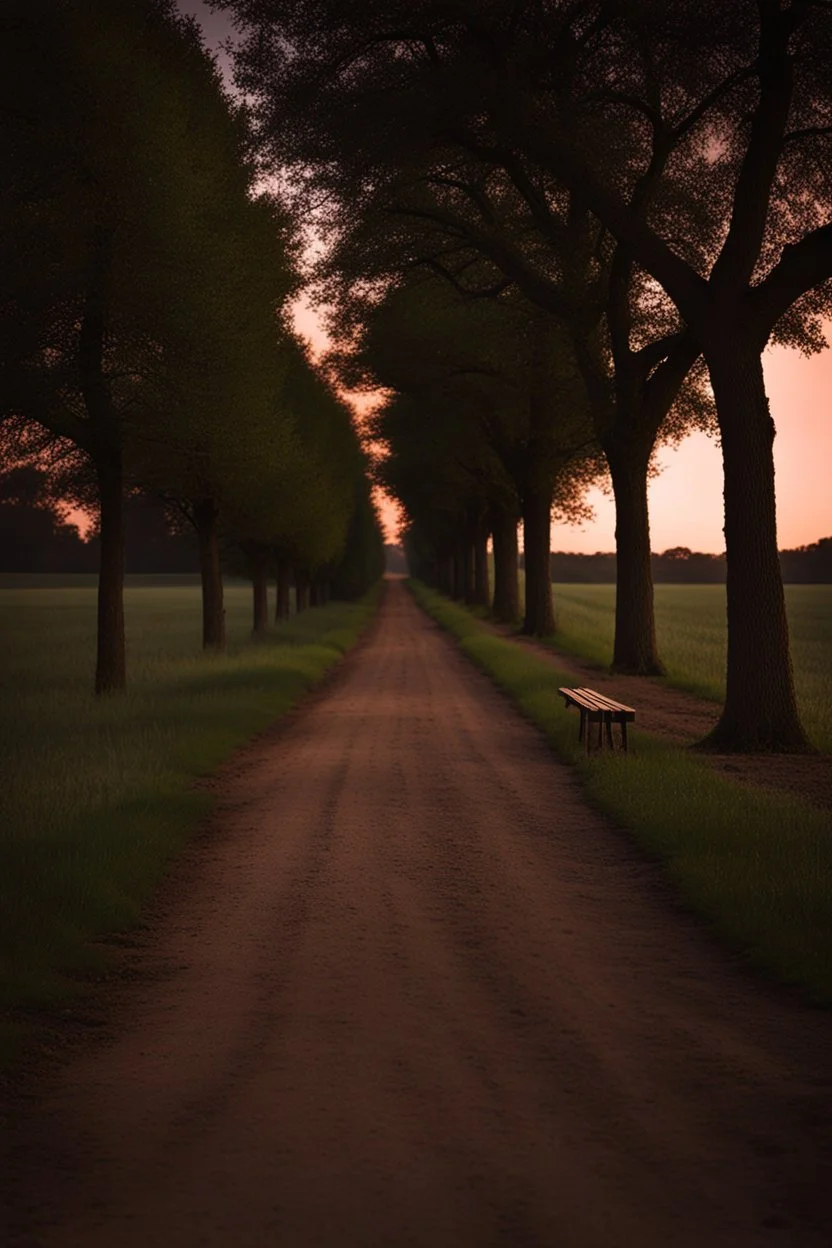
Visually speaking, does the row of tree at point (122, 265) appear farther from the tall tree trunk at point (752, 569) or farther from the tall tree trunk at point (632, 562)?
the tall tree trunk at point (752, 569)

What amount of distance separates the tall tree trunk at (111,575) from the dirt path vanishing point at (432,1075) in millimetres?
13853

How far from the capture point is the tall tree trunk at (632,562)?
2560 centimetres

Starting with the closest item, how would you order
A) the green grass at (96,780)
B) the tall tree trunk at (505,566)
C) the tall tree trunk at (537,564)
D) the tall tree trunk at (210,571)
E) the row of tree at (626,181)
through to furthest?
the green grass at (96,780), the row of tree at (626,181), the tall tree trunk at (210,571), the tall tree trunk at (537,564), the tall tree trunk at (505,566)

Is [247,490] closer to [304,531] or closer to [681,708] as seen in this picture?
[304,531]

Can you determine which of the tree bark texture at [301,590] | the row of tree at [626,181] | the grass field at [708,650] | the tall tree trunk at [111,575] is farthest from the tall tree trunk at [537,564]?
the tree bark texture at [301,590]

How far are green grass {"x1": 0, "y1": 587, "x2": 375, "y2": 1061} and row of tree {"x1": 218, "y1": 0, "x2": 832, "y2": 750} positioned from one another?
772 centimetres

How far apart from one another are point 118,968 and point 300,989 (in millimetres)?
1351

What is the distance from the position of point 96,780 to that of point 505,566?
136 ft

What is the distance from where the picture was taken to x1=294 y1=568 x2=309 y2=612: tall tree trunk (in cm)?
6562

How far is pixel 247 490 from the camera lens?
32344 mm

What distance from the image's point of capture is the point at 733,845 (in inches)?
397

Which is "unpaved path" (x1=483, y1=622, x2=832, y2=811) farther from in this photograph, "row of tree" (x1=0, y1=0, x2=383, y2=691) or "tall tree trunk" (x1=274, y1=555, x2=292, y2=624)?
"tall tree trunk" (x1=274, y1=555, x2=292, y2=624)

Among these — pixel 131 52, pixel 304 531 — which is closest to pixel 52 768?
pixel 131 52

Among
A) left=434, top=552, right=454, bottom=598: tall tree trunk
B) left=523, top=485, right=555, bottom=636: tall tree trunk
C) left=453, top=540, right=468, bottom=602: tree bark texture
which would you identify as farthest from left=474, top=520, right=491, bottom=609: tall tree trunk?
left=434, top=552, right=454, bottom=598: tall tree trunk
